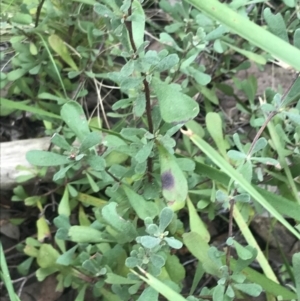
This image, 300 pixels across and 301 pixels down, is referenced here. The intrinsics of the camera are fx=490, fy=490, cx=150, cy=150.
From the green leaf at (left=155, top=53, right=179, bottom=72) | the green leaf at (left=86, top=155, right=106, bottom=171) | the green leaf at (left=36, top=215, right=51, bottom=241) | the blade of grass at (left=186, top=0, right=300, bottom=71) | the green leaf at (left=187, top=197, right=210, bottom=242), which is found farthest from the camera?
the green leaf at (left=36, top=215, right=51, bottom=241)

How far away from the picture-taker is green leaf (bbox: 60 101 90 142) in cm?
71

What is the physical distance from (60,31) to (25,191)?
13.7 inches

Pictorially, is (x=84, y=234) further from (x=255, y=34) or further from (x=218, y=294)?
(x=255, y=34)

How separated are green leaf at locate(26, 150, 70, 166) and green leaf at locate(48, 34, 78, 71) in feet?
1.12

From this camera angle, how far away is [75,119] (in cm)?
72

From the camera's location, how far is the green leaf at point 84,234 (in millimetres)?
763

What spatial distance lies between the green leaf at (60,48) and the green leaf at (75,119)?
295mm

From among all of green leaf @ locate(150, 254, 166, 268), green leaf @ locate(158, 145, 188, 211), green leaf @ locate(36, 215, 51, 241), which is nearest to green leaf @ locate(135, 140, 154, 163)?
green leaf @ locate(158, 145, 188, 211)

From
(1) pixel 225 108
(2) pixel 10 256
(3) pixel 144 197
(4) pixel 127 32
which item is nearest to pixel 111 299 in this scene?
(3) pixel 144 197

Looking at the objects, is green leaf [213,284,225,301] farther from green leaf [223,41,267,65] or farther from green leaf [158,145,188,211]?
green leaf [223,41,267,65]

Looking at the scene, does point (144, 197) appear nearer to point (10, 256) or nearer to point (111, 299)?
point (111, 299)

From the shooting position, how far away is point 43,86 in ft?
3.39

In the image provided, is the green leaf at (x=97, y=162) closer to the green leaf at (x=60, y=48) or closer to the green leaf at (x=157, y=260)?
the green leaf at (x=157, y=260)

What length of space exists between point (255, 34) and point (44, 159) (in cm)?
35
